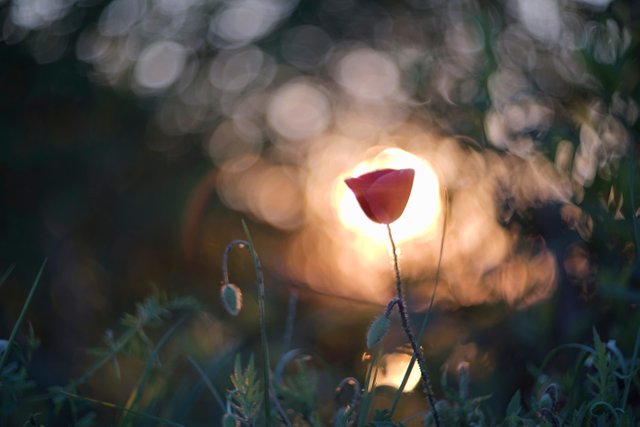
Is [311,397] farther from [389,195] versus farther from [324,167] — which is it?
[324,167]

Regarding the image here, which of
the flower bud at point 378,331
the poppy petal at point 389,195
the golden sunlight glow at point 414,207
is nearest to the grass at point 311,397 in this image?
the flower bud at point 378,331

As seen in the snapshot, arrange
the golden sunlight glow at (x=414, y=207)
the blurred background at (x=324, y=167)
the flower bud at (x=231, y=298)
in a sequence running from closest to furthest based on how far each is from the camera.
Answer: the flower bud at (x=231, y=298)
the blurred background at (x=324, y=167)
the golden sunlight glow at (x=414, y=207)

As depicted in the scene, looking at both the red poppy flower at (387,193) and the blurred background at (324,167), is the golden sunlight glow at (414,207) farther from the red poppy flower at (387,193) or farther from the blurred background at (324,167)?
the red poppy flower at (387,193)

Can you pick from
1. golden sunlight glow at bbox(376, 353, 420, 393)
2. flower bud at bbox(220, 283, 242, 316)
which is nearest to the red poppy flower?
flower bud at bbox(220, 283, 242, 316)

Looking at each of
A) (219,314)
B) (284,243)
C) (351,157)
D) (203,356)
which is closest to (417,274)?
(203,356)

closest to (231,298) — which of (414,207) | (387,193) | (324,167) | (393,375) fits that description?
(387,193)

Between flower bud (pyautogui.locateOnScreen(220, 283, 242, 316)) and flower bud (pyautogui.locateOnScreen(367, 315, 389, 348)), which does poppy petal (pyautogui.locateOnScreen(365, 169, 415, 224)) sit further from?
flower bud (pyautogui.locateOnScreen(220, 283, 242, 316))

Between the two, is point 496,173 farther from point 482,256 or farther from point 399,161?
point 399,161
